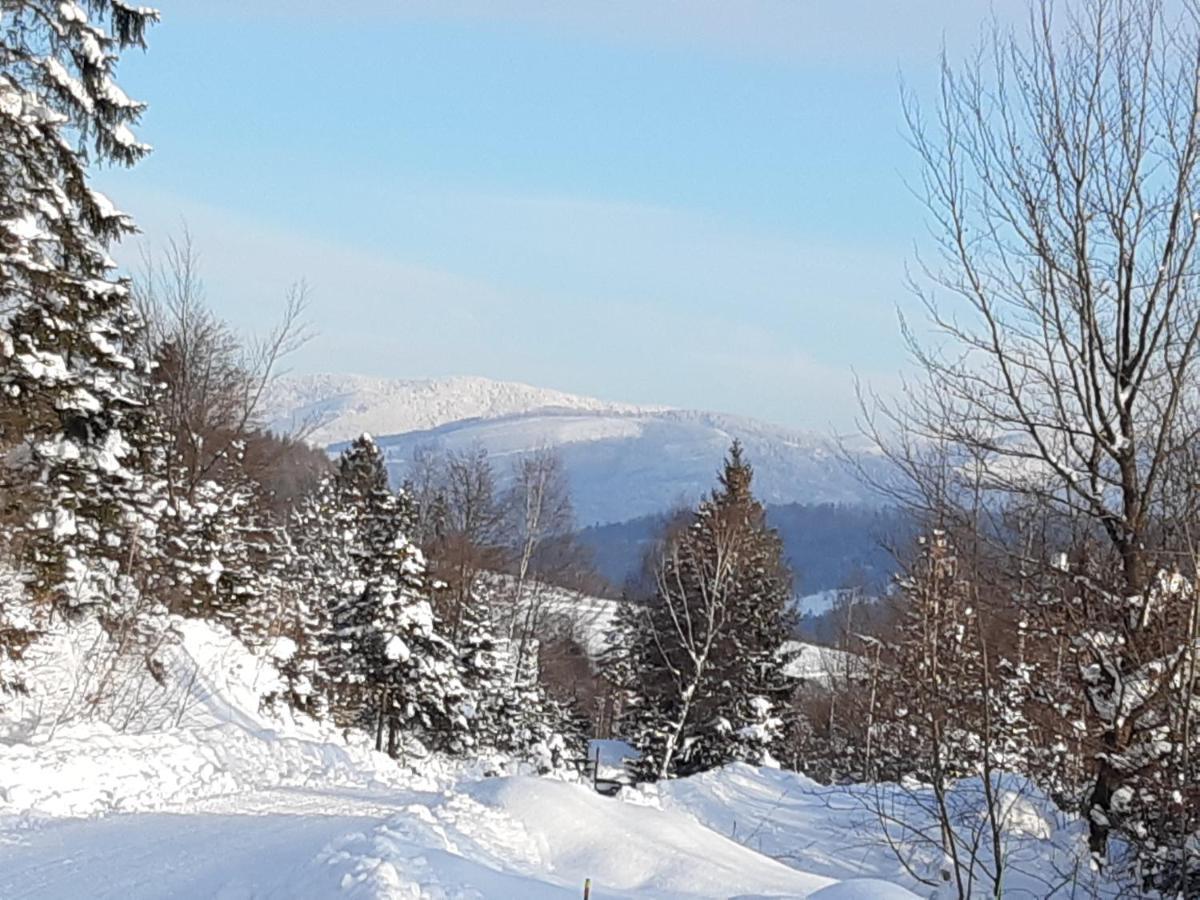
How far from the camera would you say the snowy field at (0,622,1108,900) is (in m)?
7.56

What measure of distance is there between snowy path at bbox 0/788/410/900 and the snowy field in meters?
0.02

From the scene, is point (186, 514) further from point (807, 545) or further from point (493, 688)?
point (807, 545)

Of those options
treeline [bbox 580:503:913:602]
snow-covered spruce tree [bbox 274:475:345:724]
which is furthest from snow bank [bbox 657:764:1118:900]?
treeline [bbox 580:503:913:602]

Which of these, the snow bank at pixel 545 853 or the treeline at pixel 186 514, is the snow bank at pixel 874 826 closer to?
the snow bank at pixel 545 853

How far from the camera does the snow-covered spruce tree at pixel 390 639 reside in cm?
2847

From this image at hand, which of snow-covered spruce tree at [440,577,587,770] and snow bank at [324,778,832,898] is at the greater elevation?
snow bank at [324,778,832,898]

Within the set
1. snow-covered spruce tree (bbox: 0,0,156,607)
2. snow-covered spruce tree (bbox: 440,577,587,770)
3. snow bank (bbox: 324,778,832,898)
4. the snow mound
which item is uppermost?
snow-covered spruce tree (bbox: 0,0,156,607)

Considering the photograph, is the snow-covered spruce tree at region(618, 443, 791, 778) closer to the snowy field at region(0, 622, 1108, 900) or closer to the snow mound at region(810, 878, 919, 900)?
the snowy field at region(0, 622, 1108, 900)

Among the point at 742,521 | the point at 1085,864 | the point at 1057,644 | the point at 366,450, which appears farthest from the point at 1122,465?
the point at 366,450

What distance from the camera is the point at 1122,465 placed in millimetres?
8852

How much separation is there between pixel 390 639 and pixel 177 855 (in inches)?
783

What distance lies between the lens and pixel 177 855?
337 inches

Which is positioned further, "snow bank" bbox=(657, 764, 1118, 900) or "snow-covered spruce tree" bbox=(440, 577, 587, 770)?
"snow-covered spruce tree" bbox=(440, 577, 587, 770)

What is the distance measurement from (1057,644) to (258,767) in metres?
11.2
